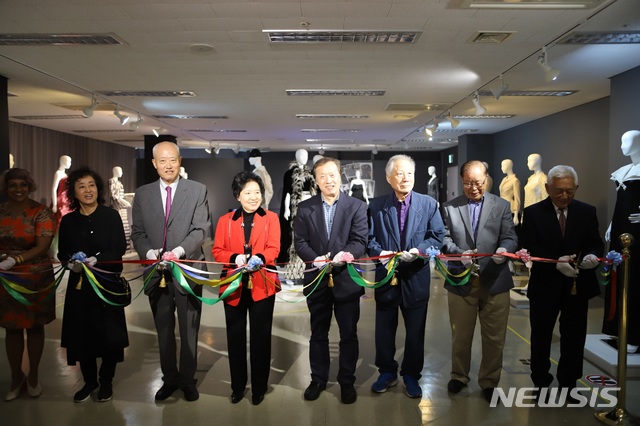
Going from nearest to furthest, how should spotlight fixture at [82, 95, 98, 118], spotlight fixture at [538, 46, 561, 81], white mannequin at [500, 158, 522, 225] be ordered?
spotlight fixture at [538, 46, 561, 81] → spotlight fixture at [82, 95, 98, 118] → white mannequin at [500, 158, 522, 225]

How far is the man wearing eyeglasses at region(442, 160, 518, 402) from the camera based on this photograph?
135 inches

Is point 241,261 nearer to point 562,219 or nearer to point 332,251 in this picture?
point 332,251

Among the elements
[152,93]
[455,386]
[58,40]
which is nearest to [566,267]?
[455,386]

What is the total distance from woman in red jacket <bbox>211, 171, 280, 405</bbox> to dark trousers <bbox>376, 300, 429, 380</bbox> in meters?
0.83

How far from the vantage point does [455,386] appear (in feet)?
11.9

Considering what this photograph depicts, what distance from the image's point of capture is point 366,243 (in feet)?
11.6

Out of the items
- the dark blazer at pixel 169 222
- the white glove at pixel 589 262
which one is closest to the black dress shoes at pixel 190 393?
the dark blazer at pixel 169 222

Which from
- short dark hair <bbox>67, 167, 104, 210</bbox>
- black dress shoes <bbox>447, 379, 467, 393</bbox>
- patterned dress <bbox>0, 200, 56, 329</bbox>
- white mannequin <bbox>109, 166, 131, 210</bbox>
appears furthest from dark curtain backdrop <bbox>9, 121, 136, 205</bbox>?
black dress shoes <bbox>447, 379, 467, 393</bbox>

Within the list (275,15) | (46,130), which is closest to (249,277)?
(275,15)

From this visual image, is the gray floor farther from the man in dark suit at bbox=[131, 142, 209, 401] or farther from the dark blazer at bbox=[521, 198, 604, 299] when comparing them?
the dark blazer at bbox=[521, 198, 604, 299]

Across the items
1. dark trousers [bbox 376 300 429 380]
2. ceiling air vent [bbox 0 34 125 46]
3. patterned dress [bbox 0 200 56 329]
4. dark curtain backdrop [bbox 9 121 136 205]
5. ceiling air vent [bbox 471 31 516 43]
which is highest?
ceiling air vent [bbox 471 31 516 43]

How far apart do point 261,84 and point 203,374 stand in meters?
4.41

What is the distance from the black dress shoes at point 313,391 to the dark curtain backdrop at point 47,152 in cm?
864

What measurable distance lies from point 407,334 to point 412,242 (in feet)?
2.30
